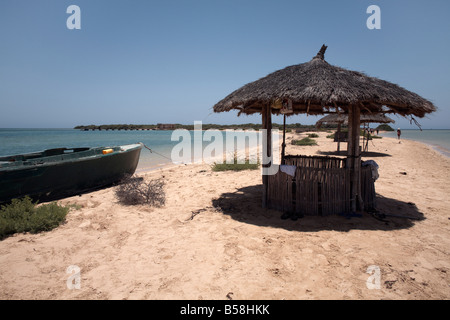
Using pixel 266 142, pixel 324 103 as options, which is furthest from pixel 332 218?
pixel 324 103

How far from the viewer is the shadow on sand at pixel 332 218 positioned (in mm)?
3898

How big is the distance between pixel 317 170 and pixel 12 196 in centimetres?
640

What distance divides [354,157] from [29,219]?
19.2ft

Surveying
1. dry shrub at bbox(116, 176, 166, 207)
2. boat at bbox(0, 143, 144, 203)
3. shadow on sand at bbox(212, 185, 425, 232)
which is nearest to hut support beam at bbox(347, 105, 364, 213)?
shadow on sand at bbox(212, 185, 425, 232)

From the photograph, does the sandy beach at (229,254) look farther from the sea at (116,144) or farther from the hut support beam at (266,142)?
the sea at (116,144)

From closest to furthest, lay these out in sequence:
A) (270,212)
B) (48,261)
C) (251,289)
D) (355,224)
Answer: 1. (251,289)
2. (48,261)
3. (355,224)
4. (270,212)

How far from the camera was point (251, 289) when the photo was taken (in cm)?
243

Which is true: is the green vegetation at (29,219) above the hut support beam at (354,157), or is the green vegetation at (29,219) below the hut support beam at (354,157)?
below

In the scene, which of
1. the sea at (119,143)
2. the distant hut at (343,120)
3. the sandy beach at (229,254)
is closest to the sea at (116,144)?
the sea at (119,143)

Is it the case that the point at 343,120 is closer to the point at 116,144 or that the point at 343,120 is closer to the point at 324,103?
the point at 324,103

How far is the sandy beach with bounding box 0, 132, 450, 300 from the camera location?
2.44 meters

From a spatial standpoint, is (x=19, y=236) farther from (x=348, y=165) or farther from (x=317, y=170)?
(x=348, y=165)

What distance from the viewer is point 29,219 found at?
3928 millimetres
